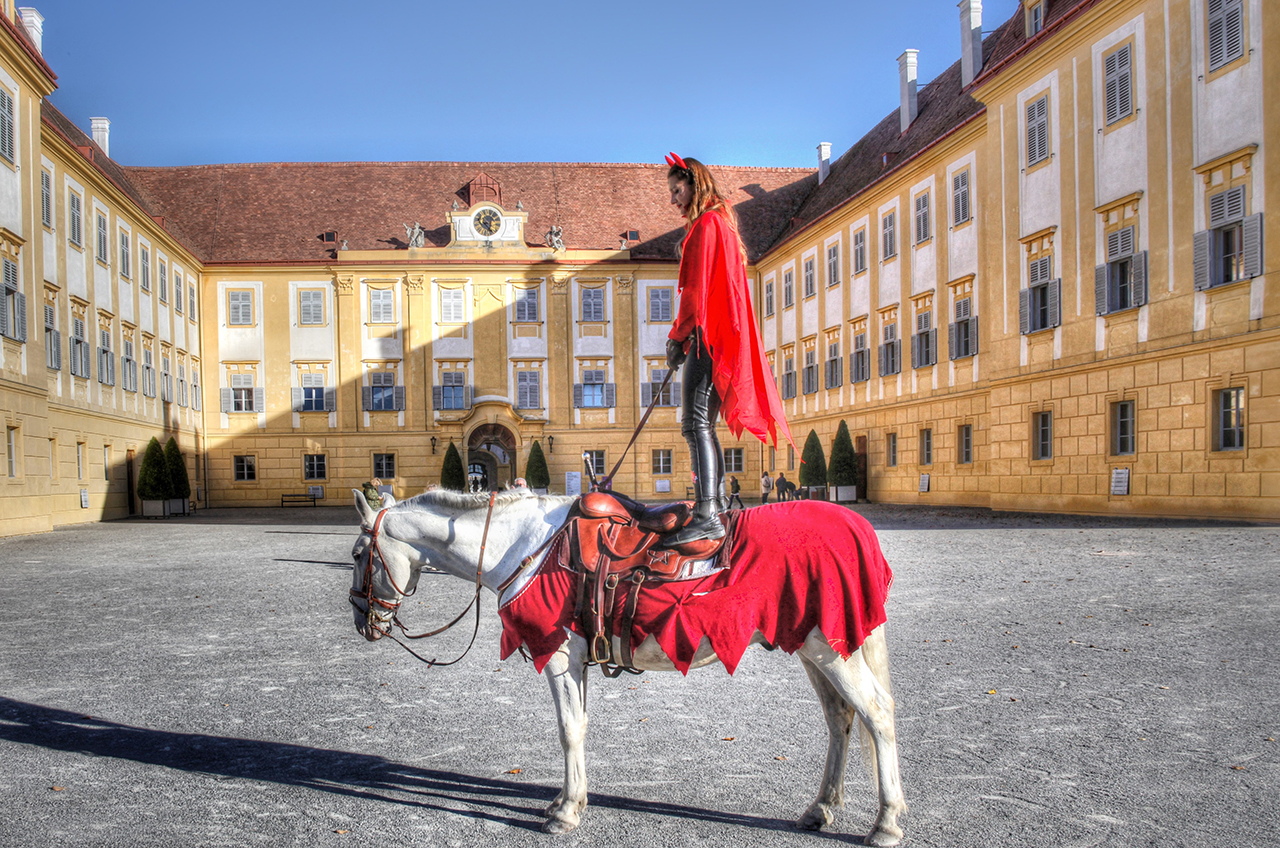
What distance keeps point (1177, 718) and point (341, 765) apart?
15.8 feet

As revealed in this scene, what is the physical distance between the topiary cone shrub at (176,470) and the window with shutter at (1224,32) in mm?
32325

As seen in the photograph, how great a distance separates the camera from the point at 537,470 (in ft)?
129

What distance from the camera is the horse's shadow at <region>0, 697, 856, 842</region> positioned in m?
4.36

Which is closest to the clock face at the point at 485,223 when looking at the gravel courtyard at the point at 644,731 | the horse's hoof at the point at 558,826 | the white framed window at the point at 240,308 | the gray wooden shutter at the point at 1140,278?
the white framed window at the point at 240,308

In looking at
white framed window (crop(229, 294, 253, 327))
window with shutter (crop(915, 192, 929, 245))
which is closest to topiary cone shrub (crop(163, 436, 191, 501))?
white framed window (crop(229, 294, 253, 327))

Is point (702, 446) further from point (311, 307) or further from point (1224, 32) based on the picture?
point (311, 307)

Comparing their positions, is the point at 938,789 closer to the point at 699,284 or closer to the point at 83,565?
the point at 699,284

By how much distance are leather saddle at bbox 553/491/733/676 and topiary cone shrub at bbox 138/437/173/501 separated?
1255 inches

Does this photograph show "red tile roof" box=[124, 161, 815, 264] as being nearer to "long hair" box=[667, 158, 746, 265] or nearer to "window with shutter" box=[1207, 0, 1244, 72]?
"window with shutter" box=[1207, 0, 1244, 72]

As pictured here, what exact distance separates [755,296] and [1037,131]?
21.2m

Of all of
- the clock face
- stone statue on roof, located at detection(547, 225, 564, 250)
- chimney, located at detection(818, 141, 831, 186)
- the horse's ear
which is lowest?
the horse's ear

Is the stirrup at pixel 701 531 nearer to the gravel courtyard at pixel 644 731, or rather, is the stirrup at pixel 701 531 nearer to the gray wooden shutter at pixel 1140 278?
the gravel courtyard at pixel 644 731

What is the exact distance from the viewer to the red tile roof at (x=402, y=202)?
42812 millimetres

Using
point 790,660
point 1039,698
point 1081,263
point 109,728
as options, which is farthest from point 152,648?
point 1081,263
